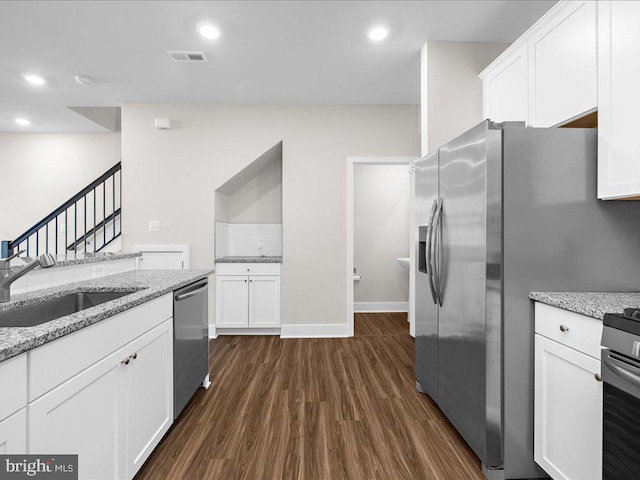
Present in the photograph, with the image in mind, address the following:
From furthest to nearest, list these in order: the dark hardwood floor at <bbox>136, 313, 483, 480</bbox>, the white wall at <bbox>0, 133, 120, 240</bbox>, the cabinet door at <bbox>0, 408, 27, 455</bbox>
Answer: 1. the white wall at <bbox>0, 133, 120, 240</bbox>
2. the dark hardwood floor at <bbox>136, 313, 483, 480</bbox>
3. the cabinet door at <bbox>0, 408, 27, 455</bbox>

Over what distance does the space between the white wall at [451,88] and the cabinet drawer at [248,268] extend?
2.16 meters

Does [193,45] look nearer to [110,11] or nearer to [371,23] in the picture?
[110,11]

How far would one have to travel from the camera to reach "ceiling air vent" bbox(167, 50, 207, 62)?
9.58ft

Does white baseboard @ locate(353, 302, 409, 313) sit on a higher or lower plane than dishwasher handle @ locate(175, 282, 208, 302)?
lower

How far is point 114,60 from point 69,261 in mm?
2094

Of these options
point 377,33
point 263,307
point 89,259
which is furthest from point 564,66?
point 263,307

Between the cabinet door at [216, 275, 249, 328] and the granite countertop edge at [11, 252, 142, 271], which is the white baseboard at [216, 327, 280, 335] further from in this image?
the granite countertop edge at [11, 252, 142, 271]

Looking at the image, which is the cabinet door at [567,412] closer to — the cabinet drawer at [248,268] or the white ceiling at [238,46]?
the white ceiling at [238,46]

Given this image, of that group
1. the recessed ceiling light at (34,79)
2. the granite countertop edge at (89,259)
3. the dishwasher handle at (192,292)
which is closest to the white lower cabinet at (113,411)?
the dishwasher handle at (192,292)

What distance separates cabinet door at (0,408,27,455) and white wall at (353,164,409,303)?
4616mm

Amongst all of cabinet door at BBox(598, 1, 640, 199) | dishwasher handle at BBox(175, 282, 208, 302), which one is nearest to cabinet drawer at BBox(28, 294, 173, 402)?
dishwasher handle at BBox(175, 282, 208, 302)

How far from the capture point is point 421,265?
2.39m

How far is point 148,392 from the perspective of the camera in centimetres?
165

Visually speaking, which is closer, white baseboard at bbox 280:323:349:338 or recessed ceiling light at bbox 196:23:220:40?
recessed ceiling light at bbox 196:23:220:40
